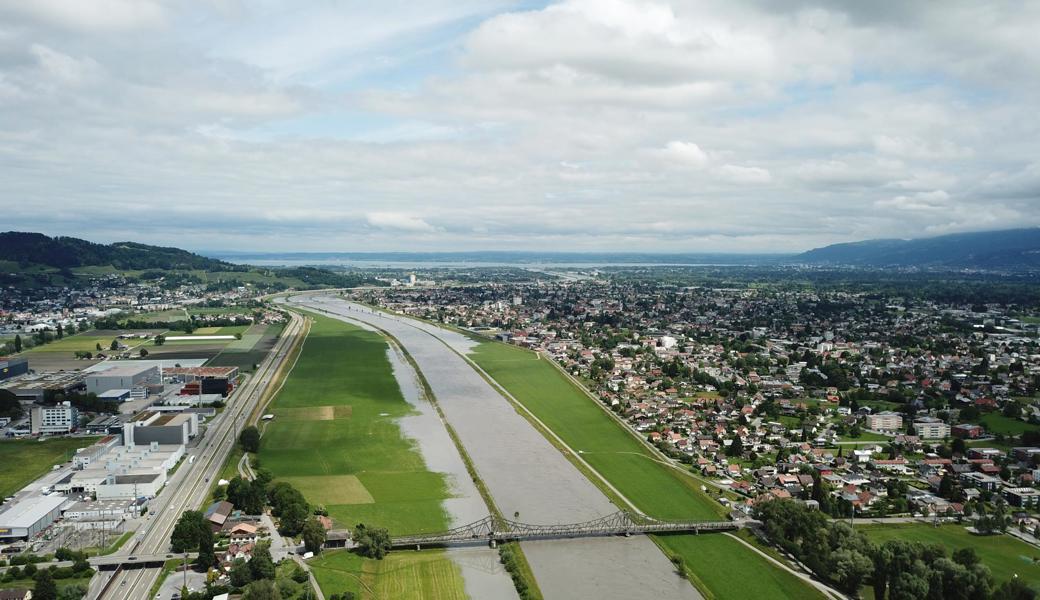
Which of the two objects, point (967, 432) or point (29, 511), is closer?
point (29, 511)

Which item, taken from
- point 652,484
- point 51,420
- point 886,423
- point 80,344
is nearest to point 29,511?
point 51,420

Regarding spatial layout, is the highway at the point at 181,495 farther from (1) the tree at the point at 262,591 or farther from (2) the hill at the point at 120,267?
(2) the hill at the point at 120,267

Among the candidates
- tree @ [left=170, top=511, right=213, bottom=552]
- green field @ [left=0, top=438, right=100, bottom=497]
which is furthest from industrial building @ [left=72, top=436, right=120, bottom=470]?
tree @ [left=170, top=511, right=213, bottom=552]

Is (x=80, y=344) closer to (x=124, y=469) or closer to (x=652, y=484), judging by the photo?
(x=124, y=469)

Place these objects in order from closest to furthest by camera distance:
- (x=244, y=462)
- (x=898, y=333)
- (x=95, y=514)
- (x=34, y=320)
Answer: (x=95, y=514), (x=244, y=462), (x=898, y=333), (x=34, y=320)

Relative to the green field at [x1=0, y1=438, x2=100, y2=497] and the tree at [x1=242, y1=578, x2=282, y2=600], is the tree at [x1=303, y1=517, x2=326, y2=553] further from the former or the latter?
the green field at [x1=0, y1=438, x2=100, y2=497]

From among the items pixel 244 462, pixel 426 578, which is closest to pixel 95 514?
pixel 244 462

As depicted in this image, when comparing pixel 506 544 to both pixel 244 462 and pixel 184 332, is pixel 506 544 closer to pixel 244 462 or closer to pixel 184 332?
pixel 244 462
